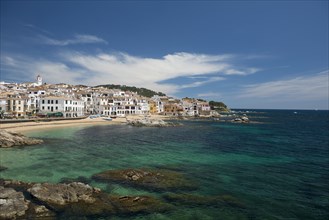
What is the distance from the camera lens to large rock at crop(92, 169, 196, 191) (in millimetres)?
21547

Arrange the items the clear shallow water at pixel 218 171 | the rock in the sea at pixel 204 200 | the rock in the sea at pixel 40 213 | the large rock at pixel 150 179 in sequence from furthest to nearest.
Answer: the large rock at pixel 150 179 → the rock in the sea at pixel 204 200 → the clear shallow water at pixel 218 171 → the rock in the sea at pixel 40 213

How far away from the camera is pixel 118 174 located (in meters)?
24.3

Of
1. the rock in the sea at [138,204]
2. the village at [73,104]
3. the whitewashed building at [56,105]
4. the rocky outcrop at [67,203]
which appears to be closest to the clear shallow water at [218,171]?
the rock in the sea at [138,204]

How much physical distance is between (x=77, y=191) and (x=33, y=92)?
101 meters

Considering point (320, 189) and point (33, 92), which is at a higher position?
point (33, 92)

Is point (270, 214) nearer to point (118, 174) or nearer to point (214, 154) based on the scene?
point (118, 174)

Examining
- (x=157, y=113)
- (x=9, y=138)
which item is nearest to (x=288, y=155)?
(x=9, y=138)

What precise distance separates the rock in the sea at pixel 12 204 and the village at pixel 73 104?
6882 cm

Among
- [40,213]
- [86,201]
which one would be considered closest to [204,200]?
[86,201]

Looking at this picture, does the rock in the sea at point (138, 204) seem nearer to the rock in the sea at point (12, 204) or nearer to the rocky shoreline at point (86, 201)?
the rocky shoreline at point (86, 201)

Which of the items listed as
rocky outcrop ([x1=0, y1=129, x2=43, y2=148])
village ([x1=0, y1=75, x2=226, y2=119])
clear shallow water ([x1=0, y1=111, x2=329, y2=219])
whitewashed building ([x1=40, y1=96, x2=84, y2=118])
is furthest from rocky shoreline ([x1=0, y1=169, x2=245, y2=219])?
whitewashed building ([x1=40, y1=96, x2=84, y2=118])

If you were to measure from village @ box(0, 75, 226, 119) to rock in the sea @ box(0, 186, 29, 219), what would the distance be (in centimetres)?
6882

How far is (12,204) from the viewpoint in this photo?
16406mm

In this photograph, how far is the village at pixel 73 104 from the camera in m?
85.6
